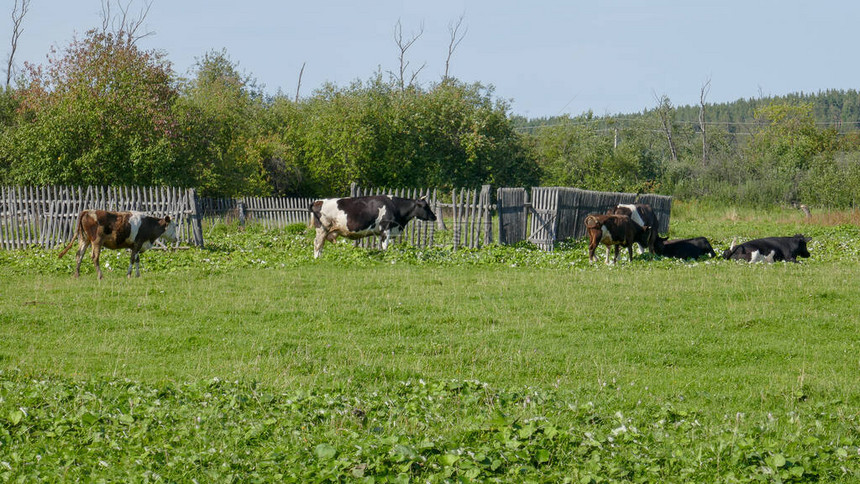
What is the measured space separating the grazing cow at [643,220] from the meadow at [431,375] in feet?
13.4

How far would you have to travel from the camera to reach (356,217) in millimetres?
21719

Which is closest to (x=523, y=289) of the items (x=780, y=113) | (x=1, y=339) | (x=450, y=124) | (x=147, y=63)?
(x=1, y=339)

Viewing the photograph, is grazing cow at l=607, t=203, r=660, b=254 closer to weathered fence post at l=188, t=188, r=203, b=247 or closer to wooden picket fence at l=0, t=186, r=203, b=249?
weathered fence post at l=188, t=188, r=203, b=247

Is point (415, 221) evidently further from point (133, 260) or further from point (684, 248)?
point (133, 260)

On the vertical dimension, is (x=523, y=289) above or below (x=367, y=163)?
below

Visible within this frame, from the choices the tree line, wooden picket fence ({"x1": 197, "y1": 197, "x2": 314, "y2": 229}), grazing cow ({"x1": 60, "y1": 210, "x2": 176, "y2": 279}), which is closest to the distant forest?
the tree line

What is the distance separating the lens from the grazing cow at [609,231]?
19.8m

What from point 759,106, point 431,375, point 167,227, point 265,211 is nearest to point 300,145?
point 265,211

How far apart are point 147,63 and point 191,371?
2605 cm

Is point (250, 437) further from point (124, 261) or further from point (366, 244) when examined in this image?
point (366, 244)

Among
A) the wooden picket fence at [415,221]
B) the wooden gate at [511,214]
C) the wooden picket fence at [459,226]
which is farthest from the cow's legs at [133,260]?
the wooden gate at [511,214]

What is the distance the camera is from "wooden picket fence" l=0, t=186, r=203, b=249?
78.2 ft

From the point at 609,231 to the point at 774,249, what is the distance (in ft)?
15.4

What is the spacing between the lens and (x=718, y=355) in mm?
10180
